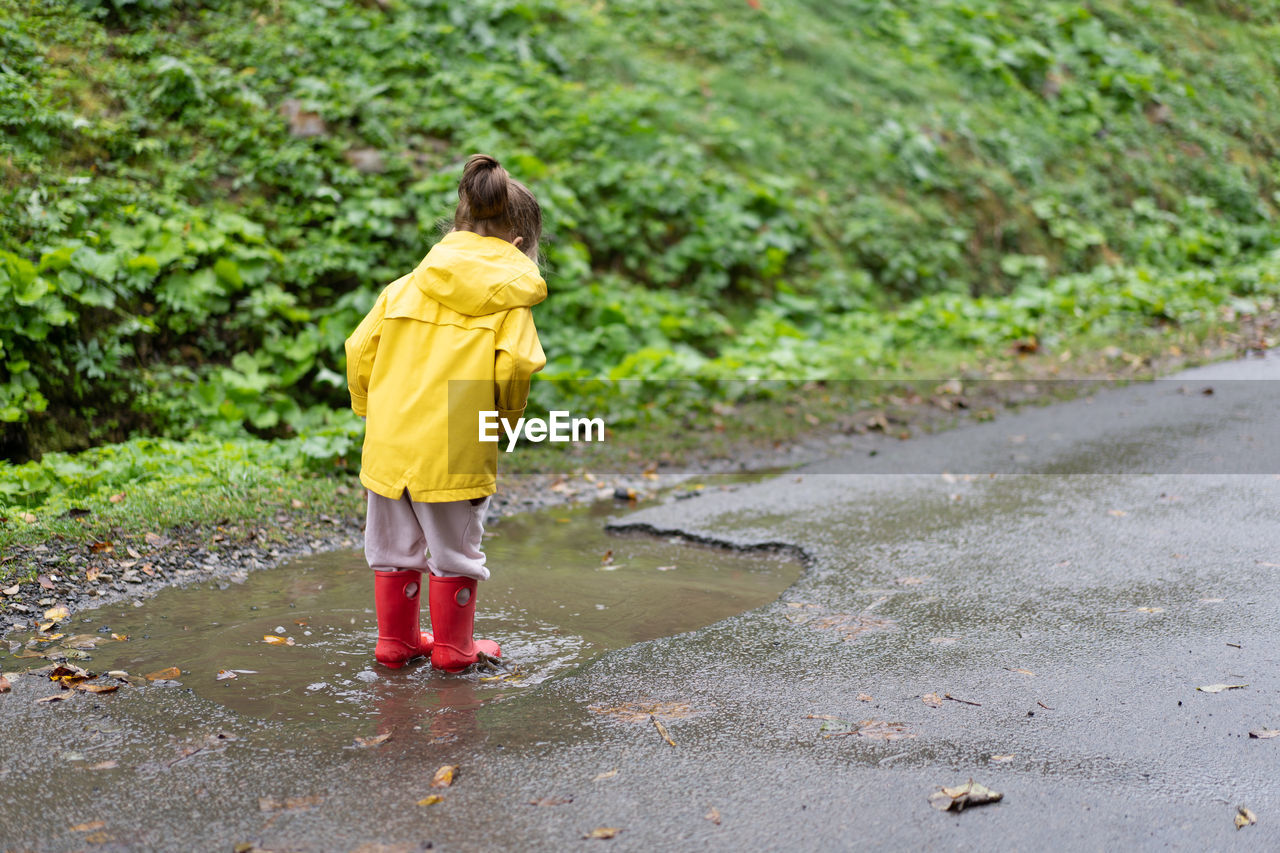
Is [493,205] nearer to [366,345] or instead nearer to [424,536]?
[366,345]

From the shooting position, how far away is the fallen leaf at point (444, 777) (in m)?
2.65

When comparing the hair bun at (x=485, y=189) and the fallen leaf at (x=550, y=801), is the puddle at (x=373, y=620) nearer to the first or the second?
the fallen leaf at (x=550, y=801)

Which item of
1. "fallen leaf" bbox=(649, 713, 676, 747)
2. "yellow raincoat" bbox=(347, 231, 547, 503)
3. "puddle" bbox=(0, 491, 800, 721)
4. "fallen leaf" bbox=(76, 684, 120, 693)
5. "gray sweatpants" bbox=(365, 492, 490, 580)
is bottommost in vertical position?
"puddle" bbox=(0, 491, 800, 721)

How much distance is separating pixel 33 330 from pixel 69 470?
1.12m

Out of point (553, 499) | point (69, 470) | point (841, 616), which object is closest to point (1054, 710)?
point (841, 616)

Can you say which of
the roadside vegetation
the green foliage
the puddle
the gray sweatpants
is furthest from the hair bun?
the green foliage

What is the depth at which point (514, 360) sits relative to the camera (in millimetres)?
3318

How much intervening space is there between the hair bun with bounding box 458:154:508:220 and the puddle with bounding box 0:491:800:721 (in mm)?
1602

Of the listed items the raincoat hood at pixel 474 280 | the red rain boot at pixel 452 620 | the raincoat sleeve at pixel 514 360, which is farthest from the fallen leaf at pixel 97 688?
the raincoat hood at pixel 474 280

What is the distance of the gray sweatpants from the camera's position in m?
3.44

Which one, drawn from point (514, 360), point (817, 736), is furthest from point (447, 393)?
point (817, 736)

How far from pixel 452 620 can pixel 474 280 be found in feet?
3.82

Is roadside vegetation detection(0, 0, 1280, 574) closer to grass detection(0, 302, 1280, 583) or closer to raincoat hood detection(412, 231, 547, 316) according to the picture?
grass detection(0, 302, 1280, 583)

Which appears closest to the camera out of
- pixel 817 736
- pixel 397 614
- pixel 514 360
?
pixel 817 736
